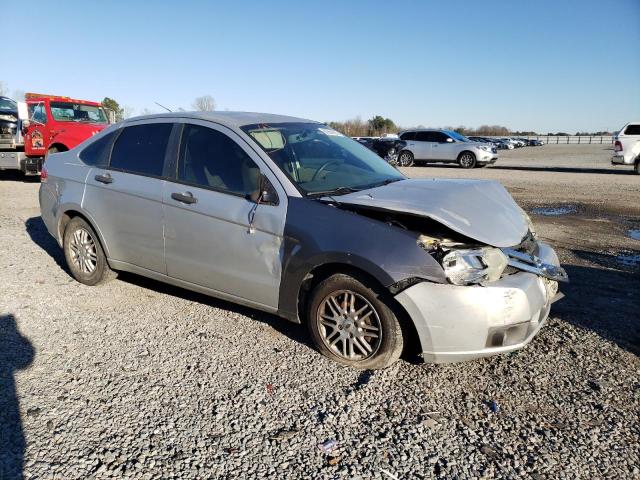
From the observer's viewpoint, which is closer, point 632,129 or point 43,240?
point 43,240

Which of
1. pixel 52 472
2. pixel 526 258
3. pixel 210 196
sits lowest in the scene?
pixel 52 472

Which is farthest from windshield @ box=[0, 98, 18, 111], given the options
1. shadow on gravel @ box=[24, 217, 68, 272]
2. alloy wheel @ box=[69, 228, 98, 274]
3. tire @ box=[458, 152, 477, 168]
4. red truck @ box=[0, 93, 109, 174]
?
tire @ box=[458, 152, 477, 168]

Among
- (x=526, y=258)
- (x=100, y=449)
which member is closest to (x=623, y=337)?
(x=526, y=258)

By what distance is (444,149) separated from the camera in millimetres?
23141

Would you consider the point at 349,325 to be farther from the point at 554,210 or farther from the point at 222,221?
the point at 554,210

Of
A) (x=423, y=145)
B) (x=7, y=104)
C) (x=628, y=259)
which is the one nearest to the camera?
(x=628, y=259)

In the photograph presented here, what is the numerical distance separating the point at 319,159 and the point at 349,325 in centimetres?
148

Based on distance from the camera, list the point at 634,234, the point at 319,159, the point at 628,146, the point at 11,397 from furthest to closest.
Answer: the point at 628,146, the point at 634,234, the point at 319,159, the point at 11,397

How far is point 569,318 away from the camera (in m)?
4.32

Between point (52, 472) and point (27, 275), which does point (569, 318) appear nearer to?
point (52, 472)

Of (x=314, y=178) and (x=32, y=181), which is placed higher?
(x=314, y=178)

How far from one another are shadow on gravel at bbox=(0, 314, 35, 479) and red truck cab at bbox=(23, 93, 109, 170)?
992 cm

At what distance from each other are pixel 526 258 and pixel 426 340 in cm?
93

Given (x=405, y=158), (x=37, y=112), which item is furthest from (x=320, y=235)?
(x=405, y=158)
